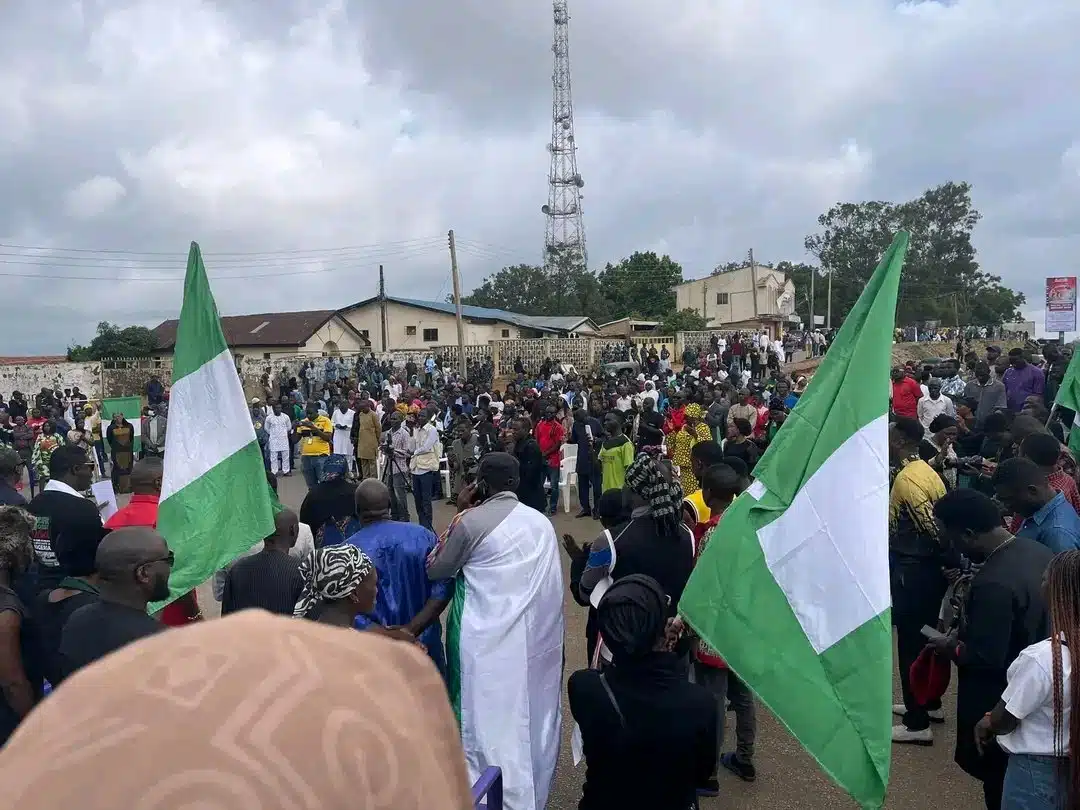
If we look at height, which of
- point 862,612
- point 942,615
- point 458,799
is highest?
point 458,799

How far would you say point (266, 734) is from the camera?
68 centimetres

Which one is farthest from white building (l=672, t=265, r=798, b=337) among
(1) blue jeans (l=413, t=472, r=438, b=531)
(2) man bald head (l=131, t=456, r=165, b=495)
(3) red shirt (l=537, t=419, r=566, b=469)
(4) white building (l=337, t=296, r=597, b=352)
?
(2) man bald head (l=131, t=456, r=165, b=495)

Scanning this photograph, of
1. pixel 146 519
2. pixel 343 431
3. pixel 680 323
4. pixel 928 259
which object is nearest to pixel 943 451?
pixel 146 519

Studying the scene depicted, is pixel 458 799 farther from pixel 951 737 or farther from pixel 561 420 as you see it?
pixel 561 420

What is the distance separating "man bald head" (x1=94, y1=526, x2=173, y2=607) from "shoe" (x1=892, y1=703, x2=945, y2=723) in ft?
14.2

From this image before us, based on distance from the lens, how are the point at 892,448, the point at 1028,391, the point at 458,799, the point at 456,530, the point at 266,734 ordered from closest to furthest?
the point at 266,734
the point at 458,799
the point at 456,530
the point at 892,448
the point at 1028,391

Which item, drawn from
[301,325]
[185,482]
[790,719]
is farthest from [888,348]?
[301,325]

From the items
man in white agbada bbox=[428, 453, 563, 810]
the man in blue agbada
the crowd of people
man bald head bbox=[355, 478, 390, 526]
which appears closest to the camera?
the crowd of people

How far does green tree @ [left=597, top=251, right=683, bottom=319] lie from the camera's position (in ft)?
176

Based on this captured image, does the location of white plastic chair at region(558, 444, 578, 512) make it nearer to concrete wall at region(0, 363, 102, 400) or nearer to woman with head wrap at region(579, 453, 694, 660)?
woman with head wrap at region(579, 453, 694, 660)

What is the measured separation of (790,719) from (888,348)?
A: 1.50 meters

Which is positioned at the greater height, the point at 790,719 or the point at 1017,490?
the point at 1017,490

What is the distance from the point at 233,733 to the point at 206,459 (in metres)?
3.94

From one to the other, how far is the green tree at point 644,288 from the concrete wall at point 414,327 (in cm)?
1362
